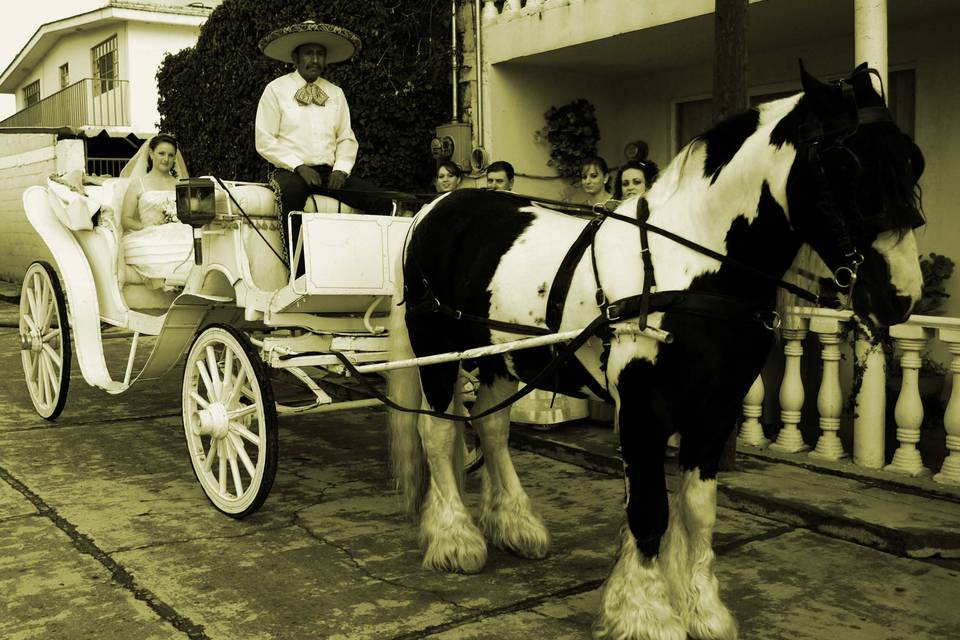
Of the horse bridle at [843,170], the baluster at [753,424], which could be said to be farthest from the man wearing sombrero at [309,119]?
the horse bridle at [843,170]

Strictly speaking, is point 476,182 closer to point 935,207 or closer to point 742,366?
point 935,207

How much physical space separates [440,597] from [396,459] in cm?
92

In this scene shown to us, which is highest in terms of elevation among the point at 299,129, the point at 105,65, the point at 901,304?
the point at 105,65

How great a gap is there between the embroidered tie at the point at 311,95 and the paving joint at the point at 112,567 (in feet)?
8.52

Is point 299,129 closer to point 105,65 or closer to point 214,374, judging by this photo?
point 214,374

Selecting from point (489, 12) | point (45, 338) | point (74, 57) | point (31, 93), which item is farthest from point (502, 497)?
point (31, 93)

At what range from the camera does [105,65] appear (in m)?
22.1

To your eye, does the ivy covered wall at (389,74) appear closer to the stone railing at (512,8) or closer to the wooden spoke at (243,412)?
the stone railing at (512,8)

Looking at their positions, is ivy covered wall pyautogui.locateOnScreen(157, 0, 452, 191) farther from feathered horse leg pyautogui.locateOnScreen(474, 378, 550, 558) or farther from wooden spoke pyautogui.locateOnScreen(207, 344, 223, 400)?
feathered horse leg pyautogui.locateOnScreen(474, 378, 550, 558)

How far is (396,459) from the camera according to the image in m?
4.43

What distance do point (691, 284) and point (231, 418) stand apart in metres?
2.68

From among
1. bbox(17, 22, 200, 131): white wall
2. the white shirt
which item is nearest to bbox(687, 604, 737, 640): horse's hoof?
the white shirt

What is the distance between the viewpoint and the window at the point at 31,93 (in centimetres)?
2654

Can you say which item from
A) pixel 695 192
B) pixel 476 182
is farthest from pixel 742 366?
pixel 476 182
